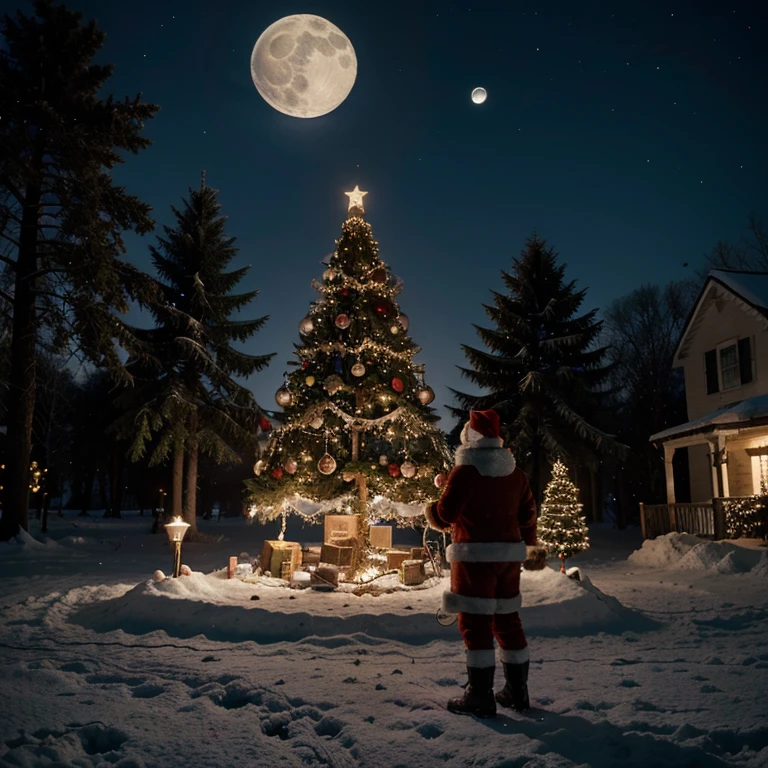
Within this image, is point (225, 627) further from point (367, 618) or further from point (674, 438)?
point (674, 438)

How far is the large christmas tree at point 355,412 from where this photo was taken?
11000 millimetres

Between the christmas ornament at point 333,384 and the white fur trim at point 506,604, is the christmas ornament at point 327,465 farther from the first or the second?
the white fur trim at point 506,604

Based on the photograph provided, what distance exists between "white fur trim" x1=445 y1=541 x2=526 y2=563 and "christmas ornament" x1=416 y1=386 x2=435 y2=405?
723cm

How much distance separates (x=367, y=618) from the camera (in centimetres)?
696

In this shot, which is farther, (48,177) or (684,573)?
(48,177)

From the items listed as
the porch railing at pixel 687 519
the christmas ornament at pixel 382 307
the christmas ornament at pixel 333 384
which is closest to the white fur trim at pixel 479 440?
the christmas ornament at pixel 333 384

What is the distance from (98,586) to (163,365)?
40.6ft

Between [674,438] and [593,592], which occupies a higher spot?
[674,438]

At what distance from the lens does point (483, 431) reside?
468cm

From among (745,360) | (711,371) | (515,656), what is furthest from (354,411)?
(711,371)

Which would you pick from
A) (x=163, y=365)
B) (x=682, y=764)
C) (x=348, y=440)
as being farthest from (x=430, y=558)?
(x=163, y=365)

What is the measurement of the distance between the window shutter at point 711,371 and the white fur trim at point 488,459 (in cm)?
1819

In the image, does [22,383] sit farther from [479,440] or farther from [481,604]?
[481,604]

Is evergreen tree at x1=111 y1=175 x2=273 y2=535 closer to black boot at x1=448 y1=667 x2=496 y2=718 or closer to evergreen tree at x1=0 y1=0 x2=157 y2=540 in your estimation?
evergreen tree at x1=0 y1=0 x2=157 y2=540
